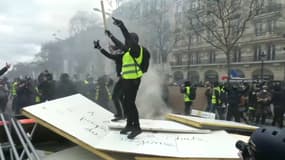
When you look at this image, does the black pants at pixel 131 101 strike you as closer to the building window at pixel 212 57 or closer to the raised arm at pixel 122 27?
the raised arm at pixel 122 27

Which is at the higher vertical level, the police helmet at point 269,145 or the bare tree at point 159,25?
the bare tree at point 159,25

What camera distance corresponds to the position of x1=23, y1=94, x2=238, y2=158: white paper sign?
138 inches

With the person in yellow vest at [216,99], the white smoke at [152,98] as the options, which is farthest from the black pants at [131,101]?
the white smoke at [152,98]

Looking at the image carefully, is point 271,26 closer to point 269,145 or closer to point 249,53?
point 249,53

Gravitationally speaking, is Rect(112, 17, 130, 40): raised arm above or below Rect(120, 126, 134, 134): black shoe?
above

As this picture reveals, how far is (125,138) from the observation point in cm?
404

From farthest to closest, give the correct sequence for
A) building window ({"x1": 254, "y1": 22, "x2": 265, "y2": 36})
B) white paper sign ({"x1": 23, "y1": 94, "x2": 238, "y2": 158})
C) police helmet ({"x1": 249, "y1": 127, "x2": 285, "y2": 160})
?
1. building window ({"x1": 254, "y1": 22, "x2": 265, "y2": 36})
2. white paper sign ({"x1": 23, "y1": 94, "x2": 238, "y2": 158})
3. police helmet ({"x1": 249, "y1": 127, "x2": 285, "y2": 160})

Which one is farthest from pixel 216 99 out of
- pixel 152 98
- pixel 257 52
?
pixel 257 52

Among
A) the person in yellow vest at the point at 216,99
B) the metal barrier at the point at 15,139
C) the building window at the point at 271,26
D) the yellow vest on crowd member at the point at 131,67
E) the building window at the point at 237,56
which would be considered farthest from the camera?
the building window at the point at 237,56

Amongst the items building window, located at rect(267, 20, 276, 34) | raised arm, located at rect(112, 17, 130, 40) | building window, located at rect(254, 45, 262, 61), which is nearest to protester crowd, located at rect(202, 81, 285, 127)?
raised arm, located at rect(112, 17, 130, 40)

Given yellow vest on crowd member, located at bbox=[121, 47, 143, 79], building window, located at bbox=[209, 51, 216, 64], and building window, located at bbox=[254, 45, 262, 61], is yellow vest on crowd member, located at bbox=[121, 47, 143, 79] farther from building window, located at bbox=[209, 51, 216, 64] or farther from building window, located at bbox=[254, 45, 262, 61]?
building window, located at bbox=[209, 51, 216, 64]

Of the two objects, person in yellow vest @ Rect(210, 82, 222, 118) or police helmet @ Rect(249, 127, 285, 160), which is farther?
person in yellow vest @ Rect(210, 82, 222, 118)

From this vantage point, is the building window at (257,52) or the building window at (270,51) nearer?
the building window at (270,51)

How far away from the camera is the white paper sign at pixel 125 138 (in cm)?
350
